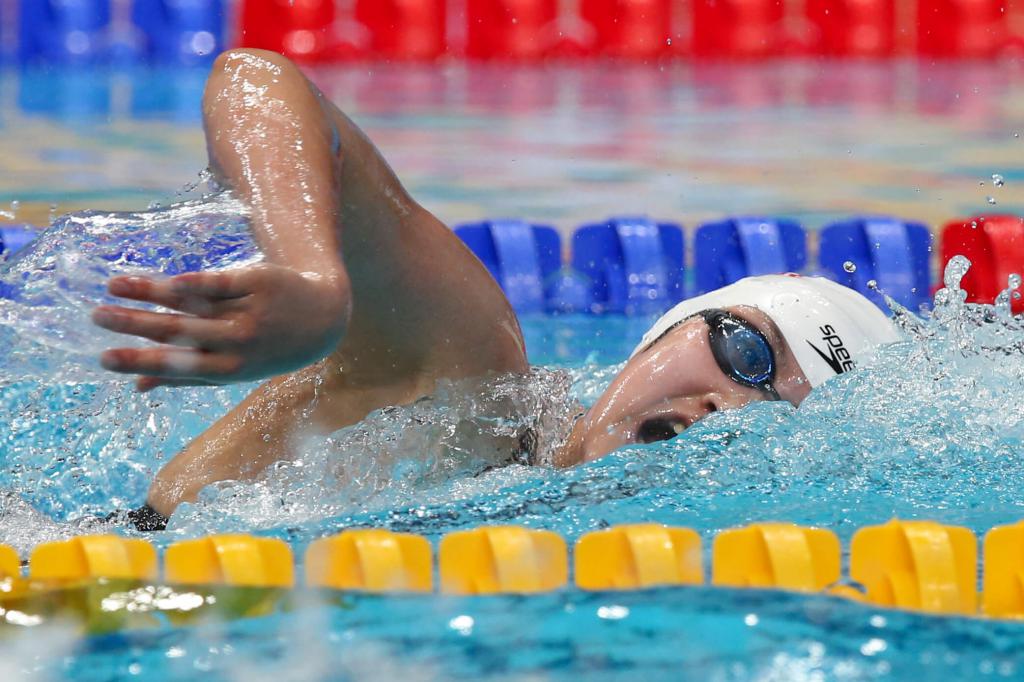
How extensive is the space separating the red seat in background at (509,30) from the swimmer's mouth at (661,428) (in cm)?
655

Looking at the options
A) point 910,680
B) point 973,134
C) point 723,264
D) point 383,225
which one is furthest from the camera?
point 973,134

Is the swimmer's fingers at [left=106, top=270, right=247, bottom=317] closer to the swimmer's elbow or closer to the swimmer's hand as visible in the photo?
the swimmer's hand

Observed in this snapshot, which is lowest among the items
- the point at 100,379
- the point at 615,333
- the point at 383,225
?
the point at 615,333

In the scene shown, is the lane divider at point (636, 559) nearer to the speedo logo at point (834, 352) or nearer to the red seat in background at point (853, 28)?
the speedo logo at point (834, 352)

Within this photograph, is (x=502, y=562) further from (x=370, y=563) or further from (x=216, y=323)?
(x=216, y=323)

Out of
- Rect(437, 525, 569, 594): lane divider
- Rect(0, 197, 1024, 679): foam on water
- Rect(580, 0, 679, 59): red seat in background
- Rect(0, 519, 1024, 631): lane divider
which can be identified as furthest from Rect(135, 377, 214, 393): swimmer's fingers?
Rect(580, 0, 679, 59): red seat in background

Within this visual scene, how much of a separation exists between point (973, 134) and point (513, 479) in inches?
200

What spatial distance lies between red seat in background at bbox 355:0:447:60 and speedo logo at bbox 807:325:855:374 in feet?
21.4

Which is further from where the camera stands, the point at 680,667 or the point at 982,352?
the point at 982,352

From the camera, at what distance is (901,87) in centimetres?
739

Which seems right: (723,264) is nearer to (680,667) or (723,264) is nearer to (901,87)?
(680,667)

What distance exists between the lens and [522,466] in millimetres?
1881

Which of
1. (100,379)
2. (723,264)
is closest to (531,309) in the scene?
(723,264)

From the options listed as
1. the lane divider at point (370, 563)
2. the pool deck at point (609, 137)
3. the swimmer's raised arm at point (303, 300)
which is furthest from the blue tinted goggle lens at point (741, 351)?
the pool deck at point (609, 137)
